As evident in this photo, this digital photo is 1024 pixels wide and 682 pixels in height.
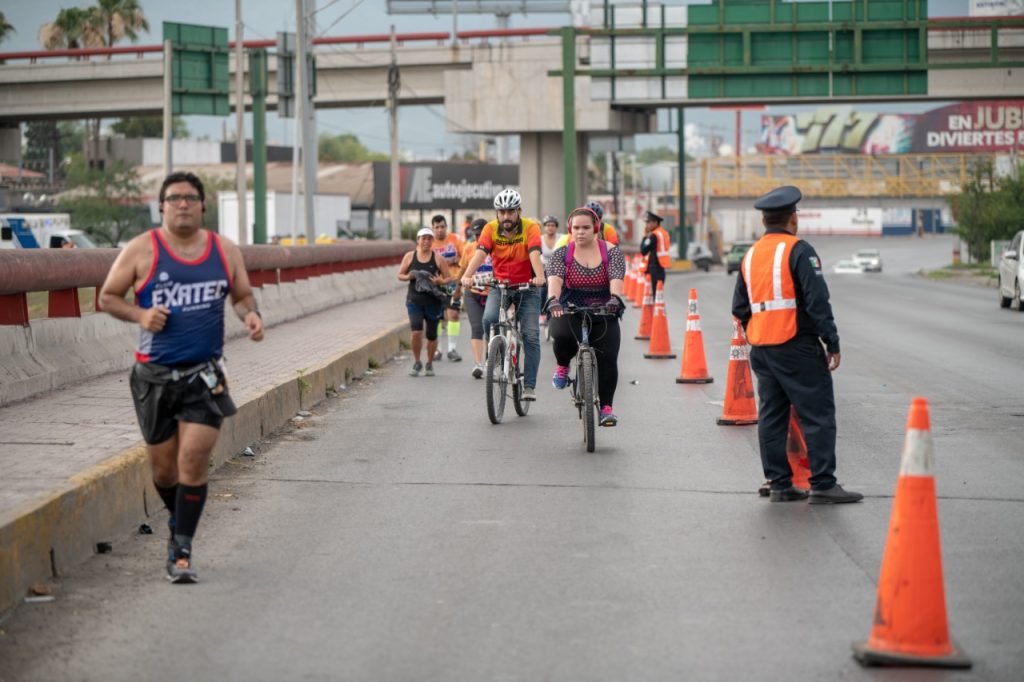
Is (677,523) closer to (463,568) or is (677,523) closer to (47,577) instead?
(463,568)

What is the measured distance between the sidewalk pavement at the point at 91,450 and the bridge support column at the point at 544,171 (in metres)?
44.2

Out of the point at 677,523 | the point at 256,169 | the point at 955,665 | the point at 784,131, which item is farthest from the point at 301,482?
the point at 784,131

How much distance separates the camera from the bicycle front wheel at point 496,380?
13008mm

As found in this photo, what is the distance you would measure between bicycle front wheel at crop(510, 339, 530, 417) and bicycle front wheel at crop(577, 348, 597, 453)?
69.5 inches

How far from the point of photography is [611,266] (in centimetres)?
1202

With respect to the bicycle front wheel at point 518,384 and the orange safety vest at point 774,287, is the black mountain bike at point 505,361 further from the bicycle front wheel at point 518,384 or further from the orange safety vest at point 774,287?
the orange safety vest at point 774,287

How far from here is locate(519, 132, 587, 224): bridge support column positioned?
61594mm

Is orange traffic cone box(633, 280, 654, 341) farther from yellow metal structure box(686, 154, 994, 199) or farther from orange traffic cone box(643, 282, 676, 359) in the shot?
yellow metal structure box(686, 154, 994, 199)

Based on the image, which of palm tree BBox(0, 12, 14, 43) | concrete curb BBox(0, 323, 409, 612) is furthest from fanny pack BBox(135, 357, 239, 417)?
palm tree BBox(0, 12, 14, 43)

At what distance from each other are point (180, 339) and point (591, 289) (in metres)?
5.38

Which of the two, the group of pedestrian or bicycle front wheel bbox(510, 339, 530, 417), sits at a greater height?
the group of pedestrian

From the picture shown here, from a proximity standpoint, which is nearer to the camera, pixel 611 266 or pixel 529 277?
pixel 611 266

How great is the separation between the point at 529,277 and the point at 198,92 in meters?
38.8

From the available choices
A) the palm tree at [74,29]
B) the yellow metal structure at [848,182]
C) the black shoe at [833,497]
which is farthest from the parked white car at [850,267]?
the black shoe at [833,497]
